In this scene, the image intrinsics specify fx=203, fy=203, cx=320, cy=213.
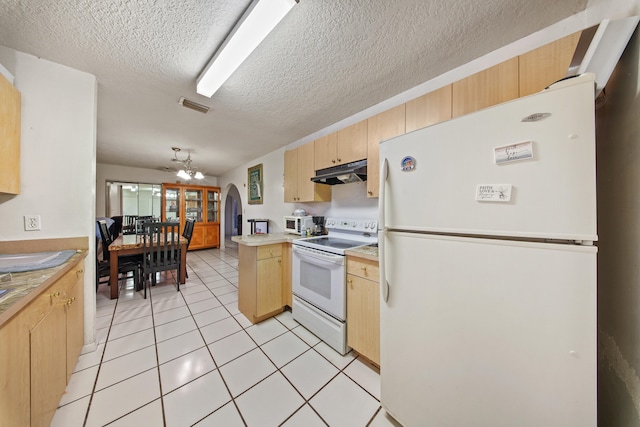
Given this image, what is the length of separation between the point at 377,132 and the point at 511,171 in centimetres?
126

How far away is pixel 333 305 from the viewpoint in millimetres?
1757

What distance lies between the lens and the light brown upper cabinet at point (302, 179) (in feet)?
8.42

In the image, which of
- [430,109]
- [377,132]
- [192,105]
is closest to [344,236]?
[377,132]

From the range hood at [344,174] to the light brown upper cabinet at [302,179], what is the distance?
0.13m

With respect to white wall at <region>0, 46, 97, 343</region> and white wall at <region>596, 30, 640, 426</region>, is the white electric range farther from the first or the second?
white wall at <region>0, 46, 97, 343</region>

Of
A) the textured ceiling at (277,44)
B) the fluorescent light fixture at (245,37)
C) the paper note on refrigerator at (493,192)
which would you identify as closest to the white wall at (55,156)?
the textured ceiling at (277,44)

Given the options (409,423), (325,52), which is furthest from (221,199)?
(409,423)

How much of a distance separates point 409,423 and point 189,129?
12.1 feet

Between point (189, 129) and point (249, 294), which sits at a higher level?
point (189, 129)

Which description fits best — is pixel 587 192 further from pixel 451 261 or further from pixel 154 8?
pixel 154 8


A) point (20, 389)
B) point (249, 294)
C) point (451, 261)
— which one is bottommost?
point (249, 294)

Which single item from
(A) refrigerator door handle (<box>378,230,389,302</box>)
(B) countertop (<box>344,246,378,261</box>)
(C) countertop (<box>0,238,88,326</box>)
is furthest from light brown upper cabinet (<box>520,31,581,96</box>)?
(C) countertop (<box>0,238,88,326</box>)

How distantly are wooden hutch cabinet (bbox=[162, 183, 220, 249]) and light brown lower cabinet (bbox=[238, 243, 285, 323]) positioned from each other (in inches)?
163

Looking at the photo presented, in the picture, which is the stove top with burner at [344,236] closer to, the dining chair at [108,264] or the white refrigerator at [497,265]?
the white refrigerator at [497,265]
